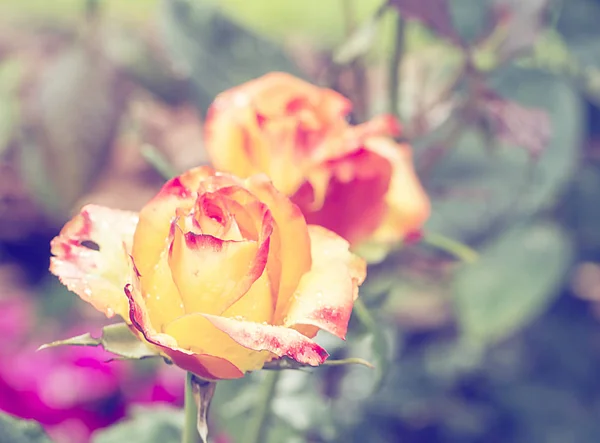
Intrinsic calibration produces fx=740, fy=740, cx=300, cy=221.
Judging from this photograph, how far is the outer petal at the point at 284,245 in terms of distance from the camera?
0.28 meters

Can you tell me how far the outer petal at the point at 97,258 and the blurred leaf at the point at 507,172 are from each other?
17.3 inches

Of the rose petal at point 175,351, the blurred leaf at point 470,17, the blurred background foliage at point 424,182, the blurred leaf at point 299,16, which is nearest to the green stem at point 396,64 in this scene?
the blurred background foliage at point 424,182

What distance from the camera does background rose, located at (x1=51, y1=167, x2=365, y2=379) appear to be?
26 cm

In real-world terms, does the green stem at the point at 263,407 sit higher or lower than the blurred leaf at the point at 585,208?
lower

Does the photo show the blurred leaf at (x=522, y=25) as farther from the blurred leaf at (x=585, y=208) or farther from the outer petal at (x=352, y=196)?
the blurred leaf at (x=585, y=208)

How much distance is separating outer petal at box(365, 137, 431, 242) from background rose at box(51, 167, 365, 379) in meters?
0.13

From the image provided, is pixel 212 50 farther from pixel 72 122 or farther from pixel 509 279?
pixel 509 279

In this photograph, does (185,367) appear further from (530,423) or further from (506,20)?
(530,423)

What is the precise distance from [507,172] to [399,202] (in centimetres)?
35

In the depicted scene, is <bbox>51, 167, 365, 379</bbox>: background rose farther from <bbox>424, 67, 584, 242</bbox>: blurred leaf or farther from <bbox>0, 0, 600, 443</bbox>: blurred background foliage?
<bbox>424, 67, 584, 242</bbox>: blurred leaf

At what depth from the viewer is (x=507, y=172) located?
2.43 ft

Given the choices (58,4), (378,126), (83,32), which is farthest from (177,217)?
(58,4)

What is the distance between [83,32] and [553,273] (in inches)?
19.8

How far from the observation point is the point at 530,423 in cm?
86
